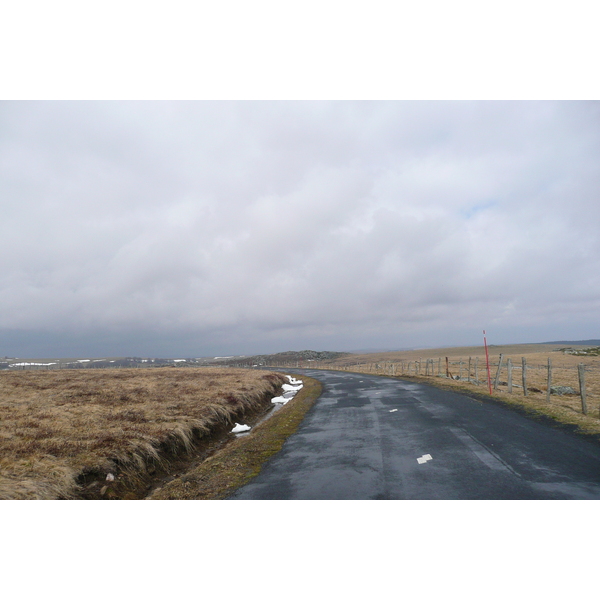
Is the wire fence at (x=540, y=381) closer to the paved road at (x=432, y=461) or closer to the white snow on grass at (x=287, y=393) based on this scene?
the paved road at (x=432, y=461)

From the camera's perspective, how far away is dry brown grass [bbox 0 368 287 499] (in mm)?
8844

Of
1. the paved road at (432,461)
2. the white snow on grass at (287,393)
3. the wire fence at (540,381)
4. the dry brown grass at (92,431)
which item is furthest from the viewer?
the white snow on grass at (287,393)

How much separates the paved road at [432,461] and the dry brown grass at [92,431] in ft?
14.1

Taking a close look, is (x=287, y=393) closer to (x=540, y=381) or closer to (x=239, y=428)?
(x=239, y=428)

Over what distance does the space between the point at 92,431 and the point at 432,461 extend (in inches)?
445

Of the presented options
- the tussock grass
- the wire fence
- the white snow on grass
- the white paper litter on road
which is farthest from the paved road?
the white snow on grass

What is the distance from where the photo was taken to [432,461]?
9.06 m

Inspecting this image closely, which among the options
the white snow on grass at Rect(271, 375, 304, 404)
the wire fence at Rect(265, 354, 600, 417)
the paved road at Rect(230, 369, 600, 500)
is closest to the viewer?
the paved road at Rect(230, 369, 600, 500)

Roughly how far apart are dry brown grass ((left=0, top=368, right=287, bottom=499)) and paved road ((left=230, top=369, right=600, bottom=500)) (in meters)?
4.30

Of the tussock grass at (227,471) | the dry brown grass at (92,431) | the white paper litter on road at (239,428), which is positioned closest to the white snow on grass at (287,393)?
the dry brown grass at (92,431)

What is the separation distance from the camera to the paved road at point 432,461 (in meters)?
7.11

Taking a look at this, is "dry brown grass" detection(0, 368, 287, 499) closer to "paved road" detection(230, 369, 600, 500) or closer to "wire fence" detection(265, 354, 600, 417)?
"paved road" detection(230, 369, 600, 500)

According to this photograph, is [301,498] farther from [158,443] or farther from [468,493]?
[158,443]

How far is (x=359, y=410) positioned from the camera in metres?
18.7
